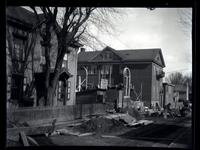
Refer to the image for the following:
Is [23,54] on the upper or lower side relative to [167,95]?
upper

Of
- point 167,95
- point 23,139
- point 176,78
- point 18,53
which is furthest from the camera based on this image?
point 176,78

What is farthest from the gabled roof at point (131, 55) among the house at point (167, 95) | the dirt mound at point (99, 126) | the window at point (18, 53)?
the dirt mound at point (99, 126)

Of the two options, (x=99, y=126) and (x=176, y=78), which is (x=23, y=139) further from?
(x=176, y=78)

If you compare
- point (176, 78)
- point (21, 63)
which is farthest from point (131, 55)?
point (176, 78)

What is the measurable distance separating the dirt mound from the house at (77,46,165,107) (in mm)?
20303

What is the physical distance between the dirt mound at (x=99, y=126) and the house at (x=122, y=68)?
66.6ft

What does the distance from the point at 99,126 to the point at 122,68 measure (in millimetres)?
24163

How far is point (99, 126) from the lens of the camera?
1527 centimetres

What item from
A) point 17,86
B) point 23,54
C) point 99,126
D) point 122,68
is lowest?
point 99,126

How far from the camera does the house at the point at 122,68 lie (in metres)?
37.9

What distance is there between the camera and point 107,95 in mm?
29000

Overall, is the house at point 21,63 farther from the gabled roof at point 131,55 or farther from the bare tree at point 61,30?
the gabled roof at point 131,55

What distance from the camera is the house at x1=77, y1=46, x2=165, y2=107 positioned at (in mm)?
37875
